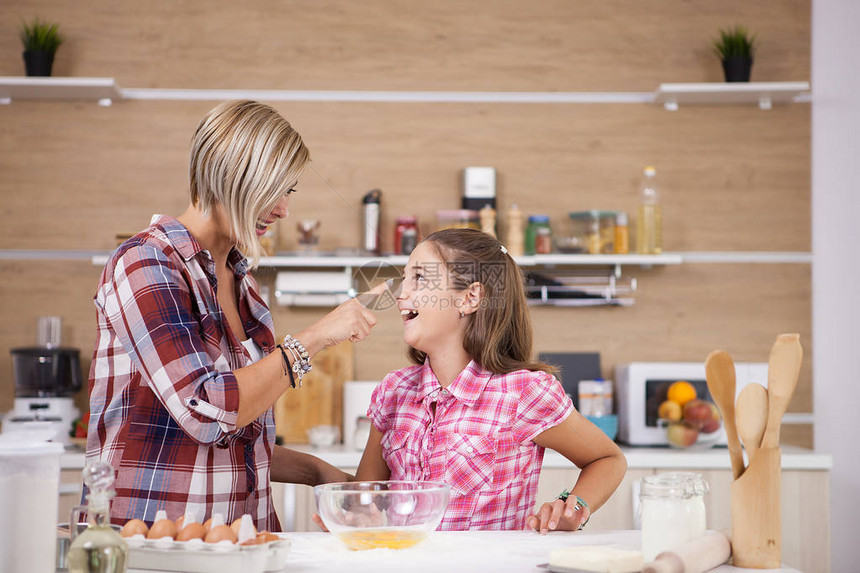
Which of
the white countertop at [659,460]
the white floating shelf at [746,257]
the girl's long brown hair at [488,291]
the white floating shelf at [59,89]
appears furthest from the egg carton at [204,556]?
the white floating shelf at [746,257]

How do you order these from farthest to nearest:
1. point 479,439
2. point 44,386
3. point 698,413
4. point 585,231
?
point 585,231
point 44,386
point 698,413
point 479,439

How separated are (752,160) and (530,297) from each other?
0.98 meters

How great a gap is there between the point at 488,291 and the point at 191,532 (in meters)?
0.81

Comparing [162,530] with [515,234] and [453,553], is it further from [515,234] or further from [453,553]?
[515,234]

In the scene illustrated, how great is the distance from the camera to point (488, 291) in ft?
5.25

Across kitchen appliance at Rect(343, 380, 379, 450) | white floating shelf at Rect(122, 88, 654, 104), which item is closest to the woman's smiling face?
kitchen appliance at Rect(343, 380, 379, 450)

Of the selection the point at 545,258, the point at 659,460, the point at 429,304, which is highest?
the point at 545,258

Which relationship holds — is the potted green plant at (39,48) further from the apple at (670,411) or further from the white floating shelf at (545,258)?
the apple at (670,411)

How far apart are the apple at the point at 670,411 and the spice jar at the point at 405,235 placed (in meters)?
1.00

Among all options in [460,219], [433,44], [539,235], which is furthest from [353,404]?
[433,44]

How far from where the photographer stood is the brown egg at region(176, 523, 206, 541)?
3.00 ft

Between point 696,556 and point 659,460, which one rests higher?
point 696,556

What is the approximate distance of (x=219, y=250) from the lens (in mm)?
1452

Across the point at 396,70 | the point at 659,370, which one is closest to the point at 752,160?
the point at 659,370
